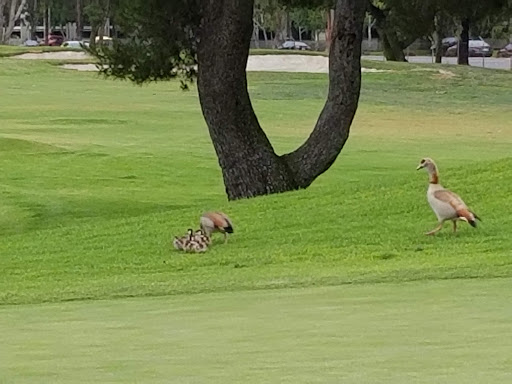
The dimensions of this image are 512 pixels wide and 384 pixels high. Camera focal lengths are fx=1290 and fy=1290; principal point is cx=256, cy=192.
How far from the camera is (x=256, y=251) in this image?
14039 millimetres

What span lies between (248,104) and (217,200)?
279 cm

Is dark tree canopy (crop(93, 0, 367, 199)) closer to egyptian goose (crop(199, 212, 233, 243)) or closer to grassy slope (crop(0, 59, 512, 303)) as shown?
grassy slope (crop(0, 59, 512, 303))

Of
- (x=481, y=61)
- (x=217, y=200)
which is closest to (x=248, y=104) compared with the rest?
(x=217, y=200)

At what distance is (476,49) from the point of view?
10356cm

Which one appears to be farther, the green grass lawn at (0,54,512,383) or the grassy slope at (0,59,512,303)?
the grassy slope at (0,59,512,303)

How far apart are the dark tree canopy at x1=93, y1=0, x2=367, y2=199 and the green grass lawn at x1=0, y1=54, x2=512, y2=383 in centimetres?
89

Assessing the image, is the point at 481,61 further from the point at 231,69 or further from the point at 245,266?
the point at 245,266

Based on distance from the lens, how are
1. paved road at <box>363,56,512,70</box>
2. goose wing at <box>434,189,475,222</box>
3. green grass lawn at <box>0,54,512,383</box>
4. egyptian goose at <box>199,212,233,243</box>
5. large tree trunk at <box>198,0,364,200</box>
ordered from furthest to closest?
paved road at <box>363,56,512,70</box>, large tree trunk at <box>198,0,364,200</box>, egyptian goose at <box>199,212,233,243</box>, goose wing at <box>434,189,475,222</box>, green grass lawn at <box>0,54,512,383</box>

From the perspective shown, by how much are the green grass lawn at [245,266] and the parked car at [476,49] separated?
65438 mm

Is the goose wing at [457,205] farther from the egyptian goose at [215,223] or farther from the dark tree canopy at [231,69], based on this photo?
the dark tree canopy at [231,69]

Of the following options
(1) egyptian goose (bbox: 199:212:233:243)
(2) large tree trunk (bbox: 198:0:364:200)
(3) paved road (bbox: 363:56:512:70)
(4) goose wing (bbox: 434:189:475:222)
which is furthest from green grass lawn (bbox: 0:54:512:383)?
(3) paved road (bbox: 363:56:512:70)

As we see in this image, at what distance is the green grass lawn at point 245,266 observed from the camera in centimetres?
612

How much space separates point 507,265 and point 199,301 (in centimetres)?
299

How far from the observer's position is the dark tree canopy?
19.5 m
